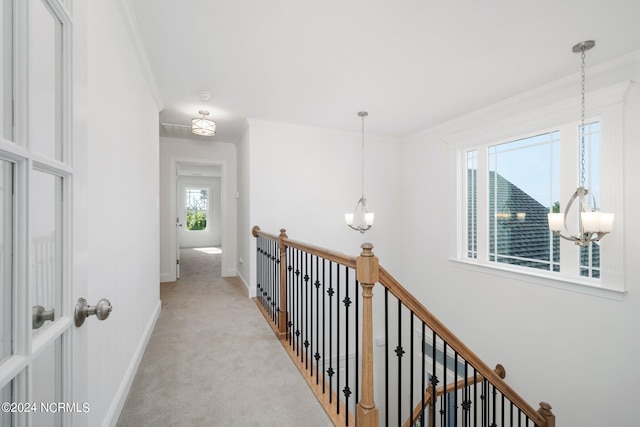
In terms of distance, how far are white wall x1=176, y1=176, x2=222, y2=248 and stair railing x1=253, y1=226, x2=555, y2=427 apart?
669 cm

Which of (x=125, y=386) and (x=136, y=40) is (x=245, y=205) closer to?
(x=136, y=40)

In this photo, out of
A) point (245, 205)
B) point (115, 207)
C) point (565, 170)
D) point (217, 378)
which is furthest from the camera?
point (245, 205)

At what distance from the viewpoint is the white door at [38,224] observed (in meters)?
0.53

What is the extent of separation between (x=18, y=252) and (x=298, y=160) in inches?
155

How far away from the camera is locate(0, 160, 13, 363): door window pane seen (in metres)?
0.52

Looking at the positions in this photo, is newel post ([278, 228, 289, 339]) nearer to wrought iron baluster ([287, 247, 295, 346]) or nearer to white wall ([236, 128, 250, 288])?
wrought iron baluster ([287, 247, 295, 346])

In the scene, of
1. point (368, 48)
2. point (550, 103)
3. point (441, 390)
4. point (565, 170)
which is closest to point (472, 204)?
point (565, 170)

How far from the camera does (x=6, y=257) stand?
21.2 inches

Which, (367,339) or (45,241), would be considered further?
(367,339)

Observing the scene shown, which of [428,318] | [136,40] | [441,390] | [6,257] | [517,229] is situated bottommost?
[441,390]

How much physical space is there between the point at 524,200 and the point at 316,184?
269cm

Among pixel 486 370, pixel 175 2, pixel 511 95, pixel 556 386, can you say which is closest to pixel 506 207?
pixel 511 95

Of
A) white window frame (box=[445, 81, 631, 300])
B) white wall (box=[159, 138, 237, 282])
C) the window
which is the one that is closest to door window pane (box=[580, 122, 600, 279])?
white window frame (box=[445, 81, 631, 300])

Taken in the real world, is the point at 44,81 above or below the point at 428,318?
above
